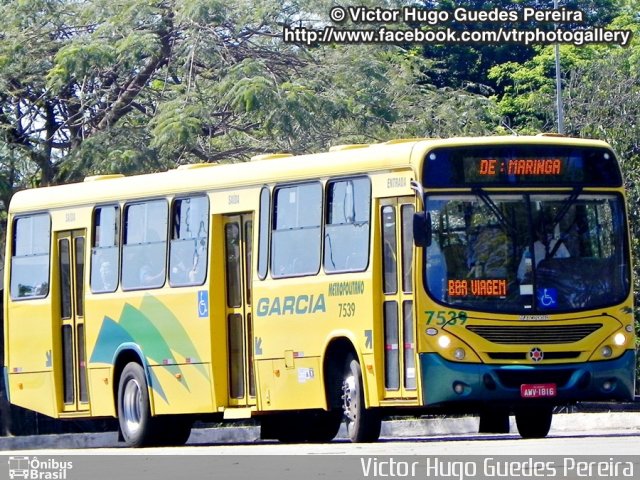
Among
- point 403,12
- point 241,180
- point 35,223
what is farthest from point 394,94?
point 241,180

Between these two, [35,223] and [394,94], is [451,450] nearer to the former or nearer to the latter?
[35,223]

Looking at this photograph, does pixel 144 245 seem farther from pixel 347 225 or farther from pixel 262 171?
pixel 347 225

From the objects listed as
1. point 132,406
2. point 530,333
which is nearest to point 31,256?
point 132,406

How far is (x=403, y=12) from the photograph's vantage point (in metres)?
31.0

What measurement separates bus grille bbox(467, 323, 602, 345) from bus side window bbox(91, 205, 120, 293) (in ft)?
18.4

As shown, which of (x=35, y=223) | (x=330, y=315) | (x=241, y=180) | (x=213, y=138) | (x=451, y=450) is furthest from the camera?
(x=213, y=138)

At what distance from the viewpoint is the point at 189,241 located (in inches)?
730

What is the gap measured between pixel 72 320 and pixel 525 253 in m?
6.87

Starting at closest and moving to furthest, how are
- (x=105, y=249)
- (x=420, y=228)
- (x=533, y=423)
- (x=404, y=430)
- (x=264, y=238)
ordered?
(x=420, y=228) < (x=533, y=423) < (x=264, y=238) < (x=105, y=249) < (x=404, y=430)

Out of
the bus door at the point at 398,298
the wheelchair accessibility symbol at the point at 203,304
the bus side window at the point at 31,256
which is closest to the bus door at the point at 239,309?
the wheelchair accessibility symbol at the point at 203,304
